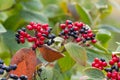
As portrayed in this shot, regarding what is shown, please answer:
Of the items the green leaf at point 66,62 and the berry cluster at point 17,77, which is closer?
the berry cluster at point 17,77

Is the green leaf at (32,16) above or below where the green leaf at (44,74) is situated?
above

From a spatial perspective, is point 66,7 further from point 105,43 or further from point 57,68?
point 57,68

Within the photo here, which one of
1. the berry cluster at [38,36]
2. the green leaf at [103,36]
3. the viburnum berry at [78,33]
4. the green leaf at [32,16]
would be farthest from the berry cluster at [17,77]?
the green leaf at [32,16]

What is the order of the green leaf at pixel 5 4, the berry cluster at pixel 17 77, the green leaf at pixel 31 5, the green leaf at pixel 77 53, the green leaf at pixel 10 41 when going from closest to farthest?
1. the berry cluster at pixel 17 77
2. the green leaf at pixel 77 53
3. the green leaf at pixel 10 41
4. the green leaf at pixel 5 4
5. the green leaf at pixel 31 5

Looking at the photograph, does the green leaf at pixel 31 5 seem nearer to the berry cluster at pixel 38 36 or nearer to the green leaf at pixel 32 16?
the green leaf at pixel 32 16

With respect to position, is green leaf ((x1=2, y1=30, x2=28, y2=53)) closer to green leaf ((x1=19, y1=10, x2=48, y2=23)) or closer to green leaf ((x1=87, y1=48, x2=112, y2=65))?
green leaf ((x1=19, y1=10, x2=48, y2=23))

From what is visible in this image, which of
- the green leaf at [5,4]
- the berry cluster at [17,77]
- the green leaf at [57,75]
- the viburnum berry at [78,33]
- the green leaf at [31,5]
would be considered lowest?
the green leaf at [57,75]

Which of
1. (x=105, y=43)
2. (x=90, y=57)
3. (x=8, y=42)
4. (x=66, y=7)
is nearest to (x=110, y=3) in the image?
(x=66, y=7)
